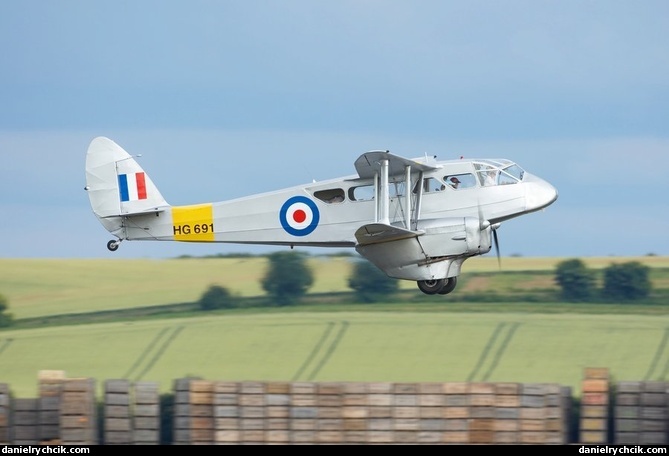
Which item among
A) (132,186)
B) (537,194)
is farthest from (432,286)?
(132,186)

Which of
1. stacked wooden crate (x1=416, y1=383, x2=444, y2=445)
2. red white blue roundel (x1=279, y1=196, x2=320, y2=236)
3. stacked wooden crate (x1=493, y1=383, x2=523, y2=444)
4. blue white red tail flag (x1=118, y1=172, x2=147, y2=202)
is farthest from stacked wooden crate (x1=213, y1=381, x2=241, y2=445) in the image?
stacked wooden crate (x1=493, y1=383, x2=523, y2=444)

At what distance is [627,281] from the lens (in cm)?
6825

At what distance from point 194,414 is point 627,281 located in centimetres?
3749

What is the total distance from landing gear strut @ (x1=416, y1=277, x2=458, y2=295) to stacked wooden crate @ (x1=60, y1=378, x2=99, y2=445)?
9.83 metres

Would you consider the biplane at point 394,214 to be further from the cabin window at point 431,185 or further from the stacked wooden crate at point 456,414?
the stacked wooden crate at point 456,414

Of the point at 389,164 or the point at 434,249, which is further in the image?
the point at 434,249

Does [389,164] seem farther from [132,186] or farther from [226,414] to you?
[226,414]

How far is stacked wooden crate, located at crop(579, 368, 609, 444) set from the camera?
36.5m

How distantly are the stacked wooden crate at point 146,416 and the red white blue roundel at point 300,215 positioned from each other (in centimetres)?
632

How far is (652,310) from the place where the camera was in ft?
208

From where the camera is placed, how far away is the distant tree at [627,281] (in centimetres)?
6631

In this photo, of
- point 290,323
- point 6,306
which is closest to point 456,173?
point 290,323

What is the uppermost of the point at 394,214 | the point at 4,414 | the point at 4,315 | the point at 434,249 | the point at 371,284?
the point at 394,214
